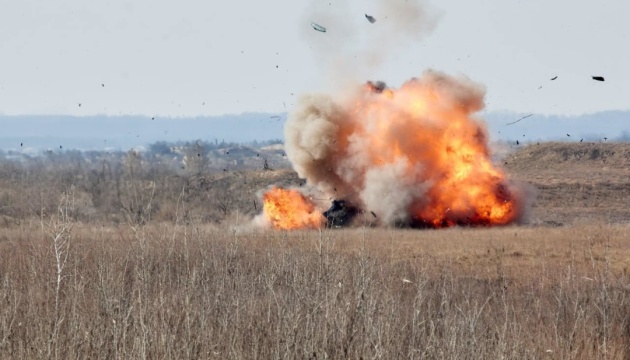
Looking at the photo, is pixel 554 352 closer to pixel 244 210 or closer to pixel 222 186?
Result: pixel 244 210

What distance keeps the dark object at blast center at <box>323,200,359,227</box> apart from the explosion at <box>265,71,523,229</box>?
53 centimetres

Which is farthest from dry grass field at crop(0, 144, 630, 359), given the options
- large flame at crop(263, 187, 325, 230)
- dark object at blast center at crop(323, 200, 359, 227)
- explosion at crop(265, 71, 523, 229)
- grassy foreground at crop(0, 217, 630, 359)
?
dark object at blast center at crop(323, 200, 359, 227)

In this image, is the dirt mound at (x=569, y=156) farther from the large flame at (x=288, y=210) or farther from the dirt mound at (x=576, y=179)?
the large flame at (x=288, y=210)

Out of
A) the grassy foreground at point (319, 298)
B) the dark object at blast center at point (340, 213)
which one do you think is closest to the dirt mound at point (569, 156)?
the dark object at blast center at point (340, 213)

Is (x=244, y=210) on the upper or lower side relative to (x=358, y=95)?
lower

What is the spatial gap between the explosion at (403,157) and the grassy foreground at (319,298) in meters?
5.00

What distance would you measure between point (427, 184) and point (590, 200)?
21.0 metres

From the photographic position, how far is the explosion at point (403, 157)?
152 ft

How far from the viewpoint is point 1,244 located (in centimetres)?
3031

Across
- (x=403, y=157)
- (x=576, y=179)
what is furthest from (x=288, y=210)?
(x=576, y=179)

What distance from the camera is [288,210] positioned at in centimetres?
4822

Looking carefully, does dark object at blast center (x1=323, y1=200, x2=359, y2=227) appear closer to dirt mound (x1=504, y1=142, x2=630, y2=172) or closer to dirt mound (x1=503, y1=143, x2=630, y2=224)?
dirt mound (x1=503, y1=143, x2=630, y2=224)

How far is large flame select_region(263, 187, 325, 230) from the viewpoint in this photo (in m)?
47.2

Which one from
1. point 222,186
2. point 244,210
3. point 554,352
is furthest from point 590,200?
point 554,352
